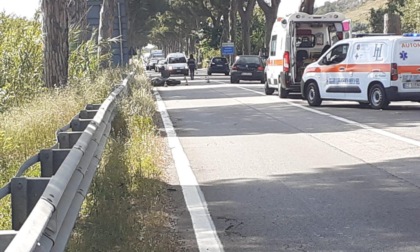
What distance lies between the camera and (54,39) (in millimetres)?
15914

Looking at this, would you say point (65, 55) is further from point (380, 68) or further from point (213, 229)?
point (213, 229)

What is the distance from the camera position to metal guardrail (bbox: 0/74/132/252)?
3.71 meters

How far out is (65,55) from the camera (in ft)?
53.4

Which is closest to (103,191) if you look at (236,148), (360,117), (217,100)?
(236,148)

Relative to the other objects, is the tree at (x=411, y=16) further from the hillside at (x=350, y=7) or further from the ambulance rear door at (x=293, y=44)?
the hillside at (x=350, y=7)

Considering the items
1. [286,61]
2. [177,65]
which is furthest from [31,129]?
[177,65]

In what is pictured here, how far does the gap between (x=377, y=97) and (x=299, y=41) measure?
5579 millimetres

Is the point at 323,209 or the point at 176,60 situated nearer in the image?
the point at 323,209

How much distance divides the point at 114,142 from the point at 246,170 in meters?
2.34

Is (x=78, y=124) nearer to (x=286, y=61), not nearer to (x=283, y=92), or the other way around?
(x=286, y=61)

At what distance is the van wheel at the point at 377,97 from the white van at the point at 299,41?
15.4ft

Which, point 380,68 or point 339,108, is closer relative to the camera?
point 380,68

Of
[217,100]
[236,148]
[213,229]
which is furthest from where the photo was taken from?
[217,100]

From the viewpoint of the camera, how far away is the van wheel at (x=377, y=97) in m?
18.6
